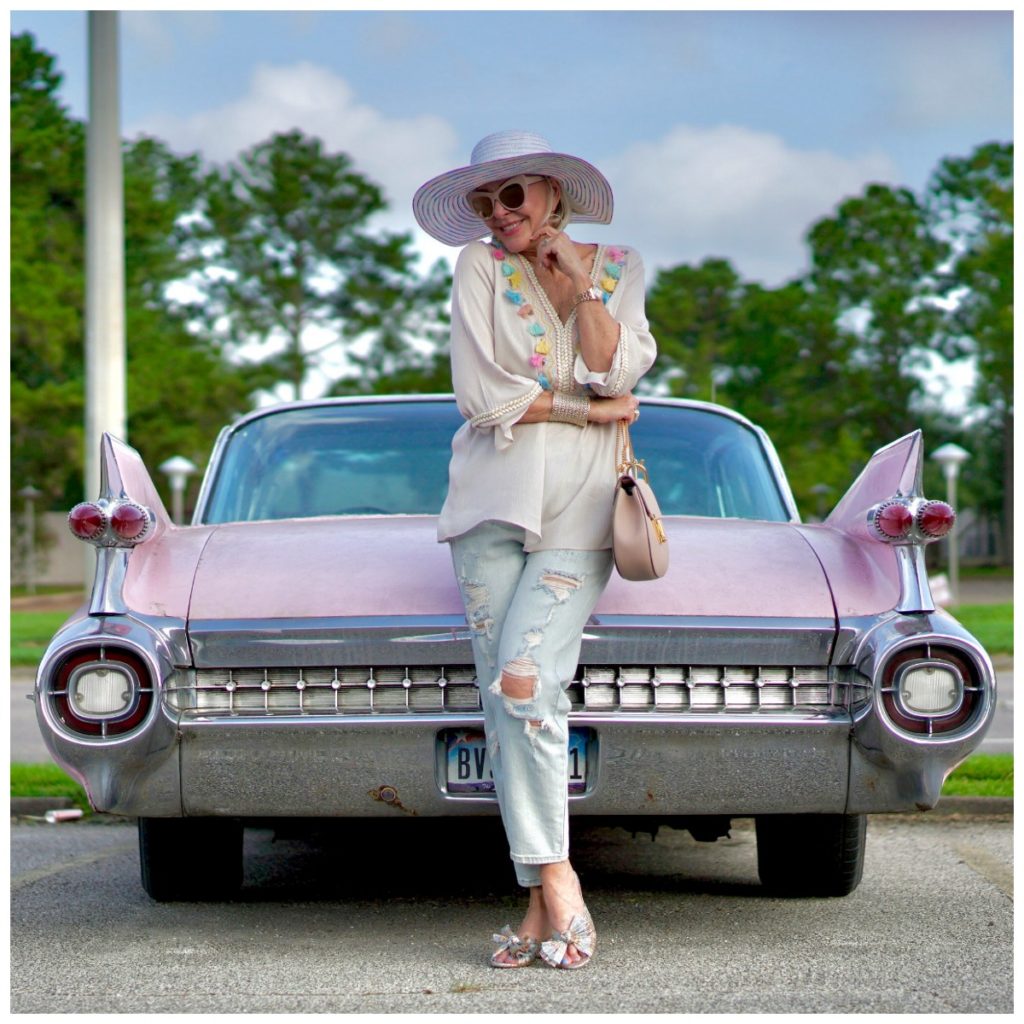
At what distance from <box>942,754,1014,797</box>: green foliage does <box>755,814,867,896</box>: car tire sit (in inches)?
85.4

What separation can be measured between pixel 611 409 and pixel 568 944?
1288 millimetres

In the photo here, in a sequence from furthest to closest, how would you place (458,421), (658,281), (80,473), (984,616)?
(658,281)
(80,473)
(984,616)
(458,421)

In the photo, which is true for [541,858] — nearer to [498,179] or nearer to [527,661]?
[527,661]

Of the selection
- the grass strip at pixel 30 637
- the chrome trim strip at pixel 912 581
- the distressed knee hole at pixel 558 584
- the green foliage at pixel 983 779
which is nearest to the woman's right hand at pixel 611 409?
the distressed knee hole at pixel 558 584

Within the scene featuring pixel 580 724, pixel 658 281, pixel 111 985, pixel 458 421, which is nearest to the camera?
pixel 111 985

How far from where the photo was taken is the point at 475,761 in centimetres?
416

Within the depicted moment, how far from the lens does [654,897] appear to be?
193 inches

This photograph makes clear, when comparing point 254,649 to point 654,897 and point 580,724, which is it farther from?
point 654,897

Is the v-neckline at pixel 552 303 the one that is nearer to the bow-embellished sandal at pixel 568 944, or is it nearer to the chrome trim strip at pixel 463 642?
the chrome trim strip at pixel 463 642

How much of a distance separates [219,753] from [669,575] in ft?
4.07

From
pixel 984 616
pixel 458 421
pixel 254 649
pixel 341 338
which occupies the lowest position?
pixel 984 616

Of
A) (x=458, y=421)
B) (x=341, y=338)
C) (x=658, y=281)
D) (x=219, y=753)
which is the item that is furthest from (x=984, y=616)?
(x=658, y=281)

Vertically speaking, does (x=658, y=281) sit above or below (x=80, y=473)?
above

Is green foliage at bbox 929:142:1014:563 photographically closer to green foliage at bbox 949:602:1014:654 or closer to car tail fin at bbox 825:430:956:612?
green foliage at bbox 949:602:1014:654
